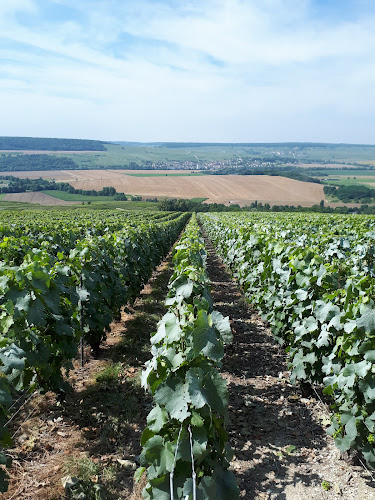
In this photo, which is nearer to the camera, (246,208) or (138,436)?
(138,436)

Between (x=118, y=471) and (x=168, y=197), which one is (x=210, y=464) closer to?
(x=118, y=471)

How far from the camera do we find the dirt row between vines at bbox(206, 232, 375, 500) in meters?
3.51

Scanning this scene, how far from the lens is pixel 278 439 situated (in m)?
4.29

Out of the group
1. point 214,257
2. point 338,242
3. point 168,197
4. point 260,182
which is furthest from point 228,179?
point 338,242

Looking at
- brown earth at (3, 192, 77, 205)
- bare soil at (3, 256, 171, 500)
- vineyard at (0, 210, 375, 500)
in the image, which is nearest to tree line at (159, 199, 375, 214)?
brown earth at (3, 192, 77, 205)

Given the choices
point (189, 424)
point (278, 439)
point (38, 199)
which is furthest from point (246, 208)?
point (189, 424)

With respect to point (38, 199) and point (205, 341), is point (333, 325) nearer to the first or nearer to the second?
point (205, 341)

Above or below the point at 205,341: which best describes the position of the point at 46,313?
below

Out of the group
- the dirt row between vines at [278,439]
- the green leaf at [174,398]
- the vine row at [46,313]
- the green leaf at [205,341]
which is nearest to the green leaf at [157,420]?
the green leaf at [174,398]

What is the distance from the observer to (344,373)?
357 cm

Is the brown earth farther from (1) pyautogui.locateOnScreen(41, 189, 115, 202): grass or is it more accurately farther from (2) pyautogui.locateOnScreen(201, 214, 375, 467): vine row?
(2) pyautogui.locateOnScreen(201, 214, 375, 467): vine row

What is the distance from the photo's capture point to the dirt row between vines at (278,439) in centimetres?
351

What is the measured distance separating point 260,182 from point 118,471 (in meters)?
94.8

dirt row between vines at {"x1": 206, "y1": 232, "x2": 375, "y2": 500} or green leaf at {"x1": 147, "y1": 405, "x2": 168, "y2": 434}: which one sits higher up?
green leaf at {"x1": 147, "y1": 405, "x2": 168, "y2": 434}
